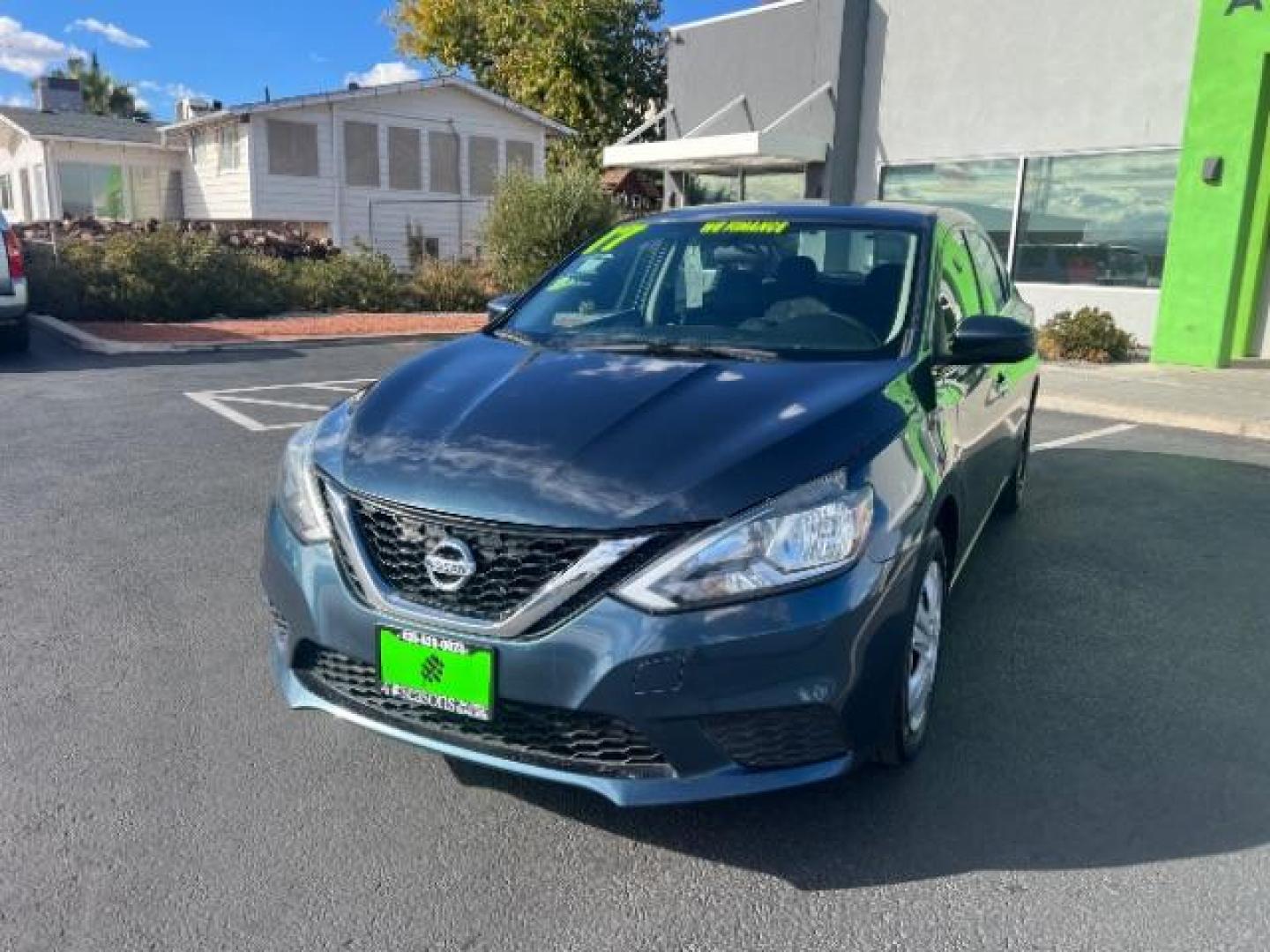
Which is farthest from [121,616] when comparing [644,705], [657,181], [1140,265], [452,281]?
[657,181]

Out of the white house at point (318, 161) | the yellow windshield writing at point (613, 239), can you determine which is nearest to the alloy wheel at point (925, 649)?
the yellow windshield writing at point (613, 239)

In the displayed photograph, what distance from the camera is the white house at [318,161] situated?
24609 mm

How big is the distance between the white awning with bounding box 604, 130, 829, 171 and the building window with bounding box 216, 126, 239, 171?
1203 centimetres

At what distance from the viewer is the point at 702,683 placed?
225cm

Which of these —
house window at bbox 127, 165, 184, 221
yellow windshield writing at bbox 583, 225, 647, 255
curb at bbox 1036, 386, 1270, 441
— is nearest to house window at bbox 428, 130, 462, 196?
house window at bbox 127, 165, 184, 221

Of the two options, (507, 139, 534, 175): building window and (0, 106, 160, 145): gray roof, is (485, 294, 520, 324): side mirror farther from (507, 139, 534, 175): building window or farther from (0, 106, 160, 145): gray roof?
(0, 106, 160, 145): gray roof

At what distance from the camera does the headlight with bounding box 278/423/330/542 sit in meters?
2.64

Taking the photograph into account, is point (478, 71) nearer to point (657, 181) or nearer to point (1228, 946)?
point (657, 181)

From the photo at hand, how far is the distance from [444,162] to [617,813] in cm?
2663

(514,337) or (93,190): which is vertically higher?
(93,190)

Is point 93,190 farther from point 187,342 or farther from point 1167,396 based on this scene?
point 1167,396

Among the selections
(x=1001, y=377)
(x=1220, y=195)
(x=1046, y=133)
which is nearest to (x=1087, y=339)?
(x=1220, y=195)

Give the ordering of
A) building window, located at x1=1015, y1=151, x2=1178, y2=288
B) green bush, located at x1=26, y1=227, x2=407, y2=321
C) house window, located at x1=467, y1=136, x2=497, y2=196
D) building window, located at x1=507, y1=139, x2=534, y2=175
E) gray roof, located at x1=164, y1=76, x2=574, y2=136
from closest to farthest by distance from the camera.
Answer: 1. building window, located at x1=1015, y1=151, x2=1178, y2=288
2. green bush, located at x1=26, y1=227, x2=407, y2=321
3. gray roof, located at x1=164, y1=76, x2=574, y2=136
4. house window, located at x1=467, y1=136, x2=497, y2=196
5. building window, located at x1=507, y1=139, x2=534, y2=175

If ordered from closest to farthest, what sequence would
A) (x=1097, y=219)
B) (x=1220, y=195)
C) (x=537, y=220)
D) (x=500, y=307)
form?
(x=500, y=307)
(x=1220, y=195)
(x=1097, y=219)
(x=537, y=220)
